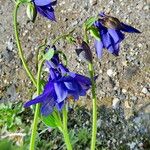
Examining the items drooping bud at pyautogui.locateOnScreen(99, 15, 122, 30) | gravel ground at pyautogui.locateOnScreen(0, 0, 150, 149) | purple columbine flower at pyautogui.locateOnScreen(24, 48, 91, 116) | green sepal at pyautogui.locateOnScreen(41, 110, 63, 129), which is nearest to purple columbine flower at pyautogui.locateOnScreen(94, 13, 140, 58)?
drooping bud at pyautogui.locateOnScreen(99, 15, 122, 30)

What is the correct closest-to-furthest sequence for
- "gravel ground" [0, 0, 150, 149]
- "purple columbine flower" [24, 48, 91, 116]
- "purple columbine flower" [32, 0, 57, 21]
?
"purple columbine flower" [24, 48, 91, 116], "purple columbine flower" [32, 0, 57, 21], "gravel ground" [0, 0, 150, 149]

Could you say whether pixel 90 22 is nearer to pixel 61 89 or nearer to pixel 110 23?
pixel 110 23

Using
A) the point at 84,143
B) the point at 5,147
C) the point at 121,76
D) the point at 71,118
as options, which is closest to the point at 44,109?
the point at 5,147

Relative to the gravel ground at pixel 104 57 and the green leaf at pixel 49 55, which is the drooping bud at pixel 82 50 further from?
the gravel ground at pixel 104 57

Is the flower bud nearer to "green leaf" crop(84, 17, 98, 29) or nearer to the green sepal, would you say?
"green leaf" crop(84, 17, 98, 29)

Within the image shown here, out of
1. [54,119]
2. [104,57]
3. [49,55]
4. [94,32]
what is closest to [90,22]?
[94,32]

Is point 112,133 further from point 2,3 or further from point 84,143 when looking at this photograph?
point 2,3

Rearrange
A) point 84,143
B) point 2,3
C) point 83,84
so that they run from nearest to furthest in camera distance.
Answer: point 83,84 → point 84,143 → point 2,3
